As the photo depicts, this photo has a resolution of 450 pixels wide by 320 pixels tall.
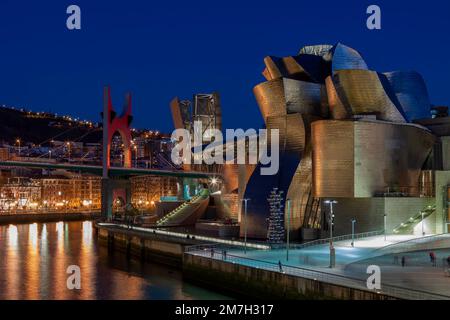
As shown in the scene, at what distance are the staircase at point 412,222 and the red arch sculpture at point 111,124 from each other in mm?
30058

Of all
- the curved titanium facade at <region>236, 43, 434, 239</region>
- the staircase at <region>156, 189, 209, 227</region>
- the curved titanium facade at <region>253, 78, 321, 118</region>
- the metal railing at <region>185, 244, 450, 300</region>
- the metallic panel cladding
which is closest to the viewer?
the metal railing at <region>185, 244, 450, 300</region>

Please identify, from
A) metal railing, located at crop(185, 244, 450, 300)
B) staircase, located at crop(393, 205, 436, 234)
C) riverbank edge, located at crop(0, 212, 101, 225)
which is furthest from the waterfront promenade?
riverbank edge, located at crop(0, 212, 101, 225)

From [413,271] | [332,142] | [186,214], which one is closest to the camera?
[413,271]

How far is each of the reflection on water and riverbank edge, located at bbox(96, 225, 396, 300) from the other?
592 millimetres

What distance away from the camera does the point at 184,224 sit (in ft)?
132

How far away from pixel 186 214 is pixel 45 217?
113ft

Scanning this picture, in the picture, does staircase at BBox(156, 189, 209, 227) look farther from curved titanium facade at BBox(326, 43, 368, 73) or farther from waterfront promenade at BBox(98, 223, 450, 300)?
curved titanium facade at BBox(326, 43, 368, 73)

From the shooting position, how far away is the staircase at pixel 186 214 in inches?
1576

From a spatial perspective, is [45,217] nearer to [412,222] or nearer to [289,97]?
[289,97]

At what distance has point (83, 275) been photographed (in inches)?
1022

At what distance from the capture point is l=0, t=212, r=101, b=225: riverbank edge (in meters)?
65.9

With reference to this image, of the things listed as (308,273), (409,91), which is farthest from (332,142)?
(308,273)

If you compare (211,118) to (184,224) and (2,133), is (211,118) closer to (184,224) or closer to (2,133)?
(184,224)
